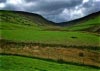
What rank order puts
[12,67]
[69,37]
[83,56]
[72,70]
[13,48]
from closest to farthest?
[12,67] < [72,70] < [83,56] < [13,48] < [69,37]

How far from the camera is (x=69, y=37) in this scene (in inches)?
4520

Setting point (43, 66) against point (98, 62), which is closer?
point (43, 66)

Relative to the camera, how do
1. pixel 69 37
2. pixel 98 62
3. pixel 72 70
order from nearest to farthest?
pixel 72 70 < pixel 98 62 < pixel 69 37

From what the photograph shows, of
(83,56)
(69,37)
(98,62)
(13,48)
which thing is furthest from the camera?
(69,37)

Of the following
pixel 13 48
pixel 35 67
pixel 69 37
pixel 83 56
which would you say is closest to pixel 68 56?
pixel 83 56

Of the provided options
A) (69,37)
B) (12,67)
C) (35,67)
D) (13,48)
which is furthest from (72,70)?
(69,37)

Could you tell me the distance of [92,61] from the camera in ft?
227

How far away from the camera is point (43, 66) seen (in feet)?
169

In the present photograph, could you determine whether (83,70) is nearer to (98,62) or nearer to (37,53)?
(98,62)

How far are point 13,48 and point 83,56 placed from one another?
20442mm

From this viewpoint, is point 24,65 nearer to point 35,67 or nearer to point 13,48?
point 35,67

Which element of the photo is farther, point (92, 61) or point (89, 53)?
point (89, 53)

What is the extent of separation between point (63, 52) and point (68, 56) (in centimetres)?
535

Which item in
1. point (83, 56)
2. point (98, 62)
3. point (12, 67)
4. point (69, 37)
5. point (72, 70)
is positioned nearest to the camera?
point (12, 67)
